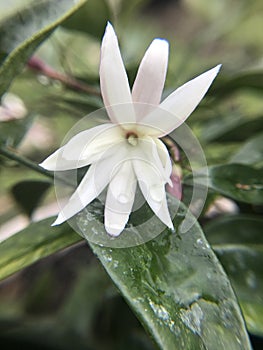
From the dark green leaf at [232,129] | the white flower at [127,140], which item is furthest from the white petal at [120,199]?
the dark green leaf at [232,129]

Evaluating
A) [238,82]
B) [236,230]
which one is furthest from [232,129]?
[236,230]

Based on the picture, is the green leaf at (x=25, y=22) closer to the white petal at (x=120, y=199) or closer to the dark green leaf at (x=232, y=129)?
the white petal at (x=120, y=199)

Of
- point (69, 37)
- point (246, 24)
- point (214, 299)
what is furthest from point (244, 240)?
point (246, 24)

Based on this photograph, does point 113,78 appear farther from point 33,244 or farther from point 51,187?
point 51,187

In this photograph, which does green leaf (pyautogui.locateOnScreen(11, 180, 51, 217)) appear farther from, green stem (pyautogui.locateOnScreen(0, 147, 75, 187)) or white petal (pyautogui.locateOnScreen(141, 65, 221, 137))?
white petal (pyautogui.locateOnScreen(141, 65, 221, 137))

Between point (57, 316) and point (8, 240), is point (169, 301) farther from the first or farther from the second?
point (57, 316)
